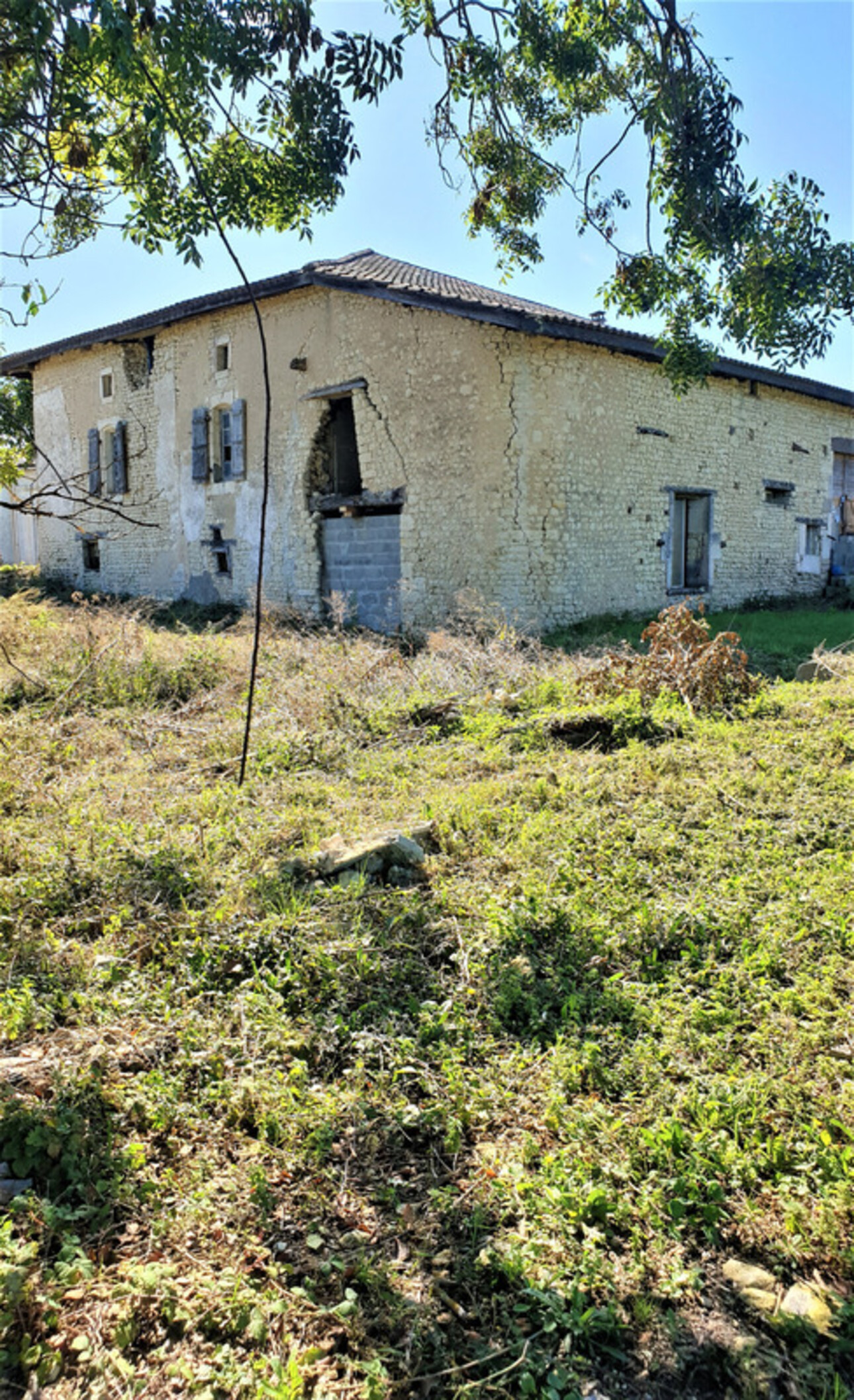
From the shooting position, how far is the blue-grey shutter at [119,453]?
637 inches

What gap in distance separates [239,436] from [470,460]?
4.67 meters

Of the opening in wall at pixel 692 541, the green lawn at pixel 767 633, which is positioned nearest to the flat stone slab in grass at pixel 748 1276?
the green lawn at pixel 767 633

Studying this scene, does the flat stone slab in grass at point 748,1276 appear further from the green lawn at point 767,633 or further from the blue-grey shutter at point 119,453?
the blue-grey shutter at point 119,453

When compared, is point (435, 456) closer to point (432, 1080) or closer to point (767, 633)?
point (767, 633)

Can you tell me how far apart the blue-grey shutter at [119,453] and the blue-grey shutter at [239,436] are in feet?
10.9

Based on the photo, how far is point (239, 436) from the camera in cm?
1376

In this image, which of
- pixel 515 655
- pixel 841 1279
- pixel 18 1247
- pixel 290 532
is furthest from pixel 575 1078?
pixel 290 532

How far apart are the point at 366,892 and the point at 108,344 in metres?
15.6

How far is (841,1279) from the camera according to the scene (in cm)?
212

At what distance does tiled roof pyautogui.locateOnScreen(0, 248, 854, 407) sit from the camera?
1027cm

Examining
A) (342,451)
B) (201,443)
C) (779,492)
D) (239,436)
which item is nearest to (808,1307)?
(342,451)

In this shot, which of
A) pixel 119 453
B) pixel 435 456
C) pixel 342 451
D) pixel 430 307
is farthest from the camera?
pixel 119 453

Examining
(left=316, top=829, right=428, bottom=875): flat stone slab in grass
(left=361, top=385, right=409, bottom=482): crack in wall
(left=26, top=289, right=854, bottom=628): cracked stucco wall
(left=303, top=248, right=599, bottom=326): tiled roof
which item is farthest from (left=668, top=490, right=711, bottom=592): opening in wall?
(left=316, top=829, right=428, bottom=875): flat stone slab in grass

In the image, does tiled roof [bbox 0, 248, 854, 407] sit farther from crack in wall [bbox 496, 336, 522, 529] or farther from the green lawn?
the green lawn
